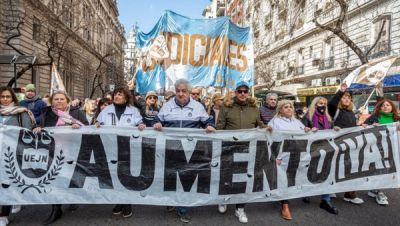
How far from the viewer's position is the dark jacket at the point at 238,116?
15.0 ft

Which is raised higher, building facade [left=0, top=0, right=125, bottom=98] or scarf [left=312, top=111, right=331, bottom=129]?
building facade [left=0, top=0, right=125, bottom=98]

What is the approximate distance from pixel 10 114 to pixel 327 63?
2664cm

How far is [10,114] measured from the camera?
13.5 feet

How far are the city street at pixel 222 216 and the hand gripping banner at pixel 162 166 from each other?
0.74 feet

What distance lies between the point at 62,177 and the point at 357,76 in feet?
20.5

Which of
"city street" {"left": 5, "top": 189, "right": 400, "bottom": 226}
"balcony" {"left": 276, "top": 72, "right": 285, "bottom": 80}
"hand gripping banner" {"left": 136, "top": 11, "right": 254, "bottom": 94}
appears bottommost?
"city street" {"left": 5, "top": 189, "right": 400, "bottom": 226}

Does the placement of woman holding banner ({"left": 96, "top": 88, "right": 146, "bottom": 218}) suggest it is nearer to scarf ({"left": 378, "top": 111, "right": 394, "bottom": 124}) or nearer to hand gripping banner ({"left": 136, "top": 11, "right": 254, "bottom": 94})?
hand gripping banner ({"left": 136, "top": 11, "right": 254, "bottom": 94})

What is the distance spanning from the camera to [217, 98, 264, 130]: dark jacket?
4.57 meters

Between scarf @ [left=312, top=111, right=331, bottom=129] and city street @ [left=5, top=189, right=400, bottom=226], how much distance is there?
1217 millimetres

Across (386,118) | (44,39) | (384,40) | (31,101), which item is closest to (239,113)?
(386,118)

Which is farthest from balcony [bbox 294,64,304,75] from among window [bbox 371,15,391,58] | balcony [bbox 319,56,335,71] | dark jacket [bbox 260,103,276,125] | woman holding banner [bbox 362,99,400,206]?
dark jacket [bbox 260,103,276,125]

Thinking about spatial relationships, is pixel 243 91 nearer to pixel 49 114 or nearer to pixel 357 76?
pixel 49 114

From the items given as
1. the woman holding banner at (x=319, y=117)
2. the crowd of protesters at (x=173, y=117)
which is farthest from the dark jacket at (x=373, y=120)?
the crowd of protesters at (x=173, y=117)

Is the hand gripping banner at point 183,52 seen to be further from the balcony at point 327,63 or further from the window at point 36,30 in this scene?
the balcony at point 327,63
